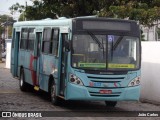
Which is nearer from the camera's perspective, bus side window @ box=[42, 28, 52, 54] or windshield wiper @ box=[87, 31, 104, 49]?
windshield wiper @ box=[87, 31, 104, 49]

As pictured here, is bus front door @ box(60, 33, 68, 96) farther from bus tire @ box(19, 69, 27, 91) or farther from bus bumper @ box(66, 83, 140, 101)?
bus tire @ box(19, 69, 27, 91)

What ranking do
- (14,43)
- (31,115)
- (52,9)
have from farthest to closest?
(52,9)
(14,43)
(31,115)

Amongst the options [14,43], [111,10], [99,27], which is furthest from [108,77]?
[111,10]

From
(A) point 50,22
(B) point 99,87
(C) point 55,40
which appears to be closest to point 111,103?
(B) point 99,87

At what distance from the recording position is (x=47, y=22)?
16703mm

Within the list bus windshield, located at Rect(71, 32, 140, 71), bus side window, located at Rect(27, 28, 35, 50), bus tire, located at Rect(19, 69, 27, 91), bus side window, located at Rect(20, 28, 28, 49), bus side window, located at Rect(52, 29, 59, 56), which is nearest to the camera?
bus windshield, located at Rect(71, 32, 140, 71)

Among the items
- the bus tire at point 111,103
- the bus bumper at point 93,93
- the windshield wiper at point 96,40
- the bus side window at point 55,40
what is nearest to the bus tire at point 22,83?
the bus side window at point 55,40

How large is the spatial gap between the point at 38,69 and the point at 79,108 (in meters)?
3.15

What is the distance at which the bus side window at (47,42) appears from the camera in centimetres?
1611

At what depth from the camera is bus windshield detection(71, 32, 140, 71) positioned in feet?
45.2

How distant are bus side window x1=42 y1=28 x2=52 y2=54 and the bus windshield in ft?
7.43

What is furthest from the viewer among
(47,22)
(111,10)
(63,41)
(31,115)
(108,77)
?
(111,10)

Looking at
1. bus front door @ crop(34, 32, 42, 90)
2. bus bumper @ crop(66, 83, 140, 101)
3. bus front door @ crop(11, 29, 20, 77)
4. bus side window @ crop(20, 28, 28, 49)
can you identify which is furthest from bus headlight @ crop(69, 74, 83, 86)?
bus front door @ crop(11, 29, 20, 77)

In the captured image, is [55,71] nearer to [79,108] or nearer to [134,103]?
[79,108]
